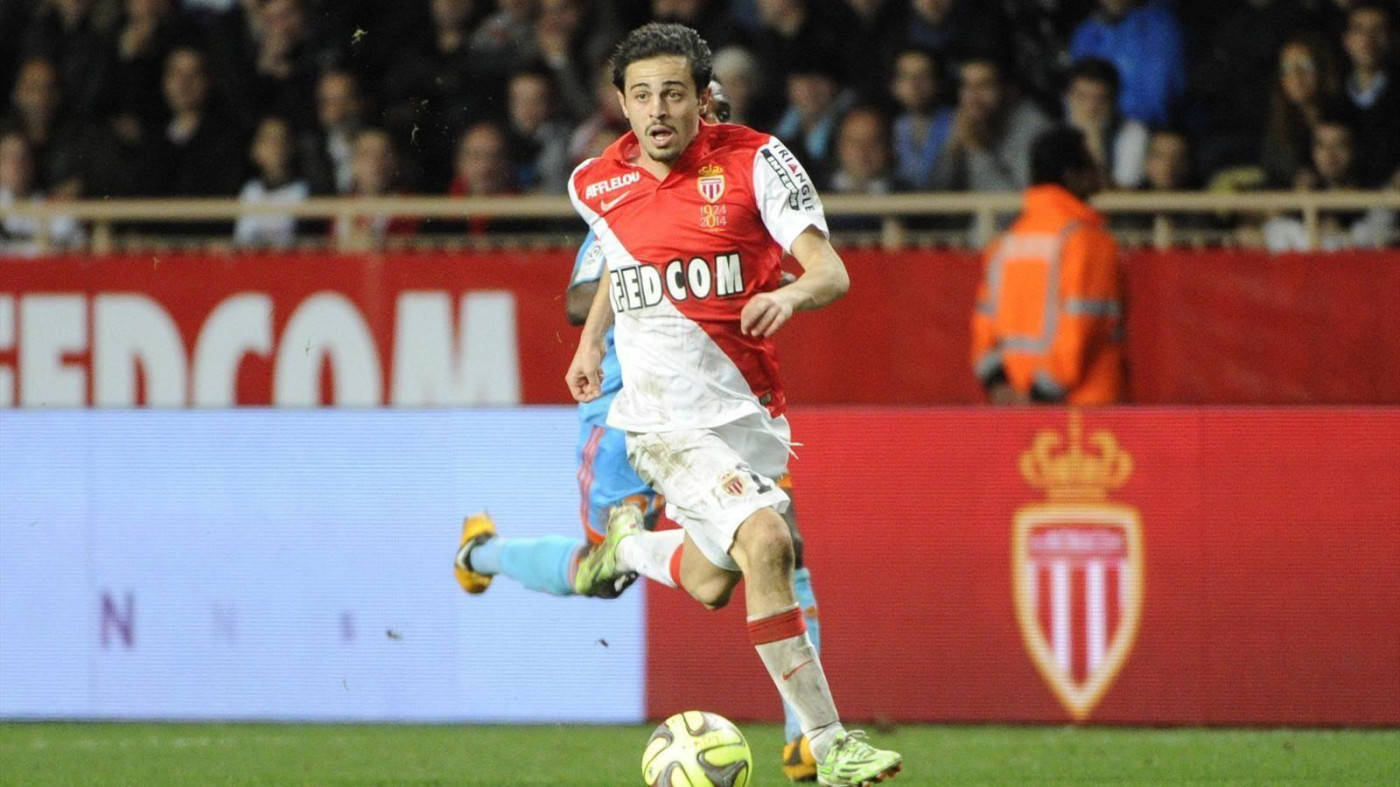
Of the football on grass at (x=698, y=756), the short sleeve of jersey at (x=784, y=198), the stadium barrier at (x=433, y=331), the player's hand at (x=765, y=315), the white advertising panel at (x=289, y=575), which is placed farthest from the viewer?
the stadium barrier at (x=433, y=331)

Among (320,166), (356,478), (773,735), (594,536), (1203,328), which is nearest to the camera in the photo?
(594,536)

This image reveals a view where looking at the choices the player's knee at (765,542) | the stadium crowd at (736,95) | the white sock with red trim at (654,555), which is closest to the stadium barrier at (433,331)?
the stadium crowd at (736,95)

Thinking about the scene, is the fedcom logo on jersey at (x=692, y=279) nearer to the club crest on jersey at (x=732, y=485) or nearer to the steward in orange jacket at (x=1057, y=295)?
the club crest on jersey at (x=732, y=485)

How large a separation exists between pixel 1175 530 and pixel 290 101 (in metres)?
5.59

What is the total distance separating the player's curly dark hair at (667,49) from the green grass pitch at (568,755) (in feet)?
6.88

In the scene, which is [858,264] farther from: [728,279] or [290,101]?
[728,279]

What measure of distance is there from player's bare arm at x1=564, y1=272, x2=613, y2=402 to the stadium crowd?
4412mm

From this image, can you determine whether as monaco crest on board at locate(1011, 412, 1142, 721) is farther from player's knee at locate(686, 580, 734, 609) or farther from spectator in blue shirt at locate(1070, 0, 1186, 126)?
spectator in blue shirt at locate(1070, 0, 1186, 126)

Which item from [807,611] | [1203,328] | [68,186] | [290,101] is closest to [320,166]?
[290,101]

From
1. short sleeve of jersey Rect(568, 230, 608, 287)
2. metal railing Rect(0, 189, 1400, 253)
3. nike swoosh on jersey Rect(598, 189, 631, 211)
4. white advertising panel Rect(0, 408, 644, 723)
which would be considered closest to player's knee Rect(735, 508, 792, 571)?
nike swoosh on jersey Rect(598, 189, 631, 211)

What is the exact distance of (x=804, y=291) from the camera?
5.67 m

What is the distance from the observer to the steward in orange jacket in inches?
371

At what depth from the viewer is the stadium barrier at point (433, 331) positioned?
1010 centimetres

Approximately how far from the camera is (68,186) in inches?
478
